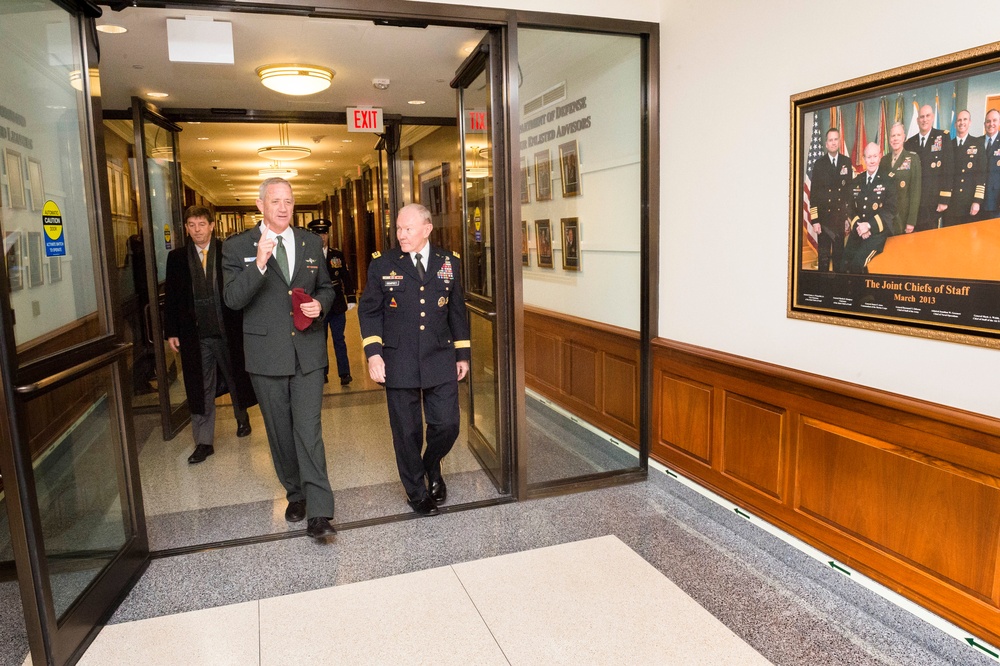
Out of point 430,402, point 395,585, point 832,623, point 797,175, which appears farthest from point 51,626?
point 797,175

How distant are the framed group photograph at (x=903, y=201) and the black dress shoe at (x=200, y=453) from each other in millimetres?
3917

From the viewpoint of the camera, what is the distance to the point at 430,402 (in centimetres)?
364

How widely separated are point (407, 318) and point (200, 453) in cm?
220

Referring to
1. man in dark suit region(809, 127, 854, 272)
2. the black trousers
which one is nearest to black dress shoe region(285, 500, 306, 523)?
the black trousers

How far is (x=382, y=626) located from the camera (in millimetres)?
2678

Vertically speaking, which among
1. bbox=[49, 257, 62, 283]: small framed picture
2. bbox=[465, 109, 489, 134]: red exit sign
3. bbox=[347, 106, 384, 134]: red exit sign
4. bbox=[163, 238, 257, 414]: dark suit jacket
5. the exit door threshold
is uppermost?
bbox=[347, 106, 384, 134]: red exit sign

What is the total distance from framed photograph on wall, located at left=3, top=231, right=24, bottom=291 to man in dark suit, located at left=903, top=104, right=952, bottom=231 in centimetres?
316

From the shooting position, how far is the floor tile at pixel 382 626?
2488 millimetres

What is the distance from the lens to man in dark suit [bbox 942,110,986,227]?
2.21 meters

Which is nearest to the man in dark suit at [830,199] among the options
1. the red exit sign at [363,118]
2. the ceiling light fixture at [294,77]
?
the ceiling light fixture at [294,77]

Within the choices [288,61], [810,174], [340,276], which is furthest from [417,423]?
[340,276]

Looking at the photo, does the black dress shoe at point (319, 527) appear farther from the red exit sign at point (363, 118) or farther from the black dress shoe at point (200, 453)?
the red exit sign at point (363, 118)

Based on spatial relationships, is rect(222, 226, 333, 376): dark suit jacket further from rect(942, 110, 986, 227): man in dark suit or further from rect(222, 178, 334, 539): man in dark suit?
rect(942, 110, 986, 227): man in dark suit

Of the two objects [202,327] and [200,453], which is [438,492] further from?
[202,327]
